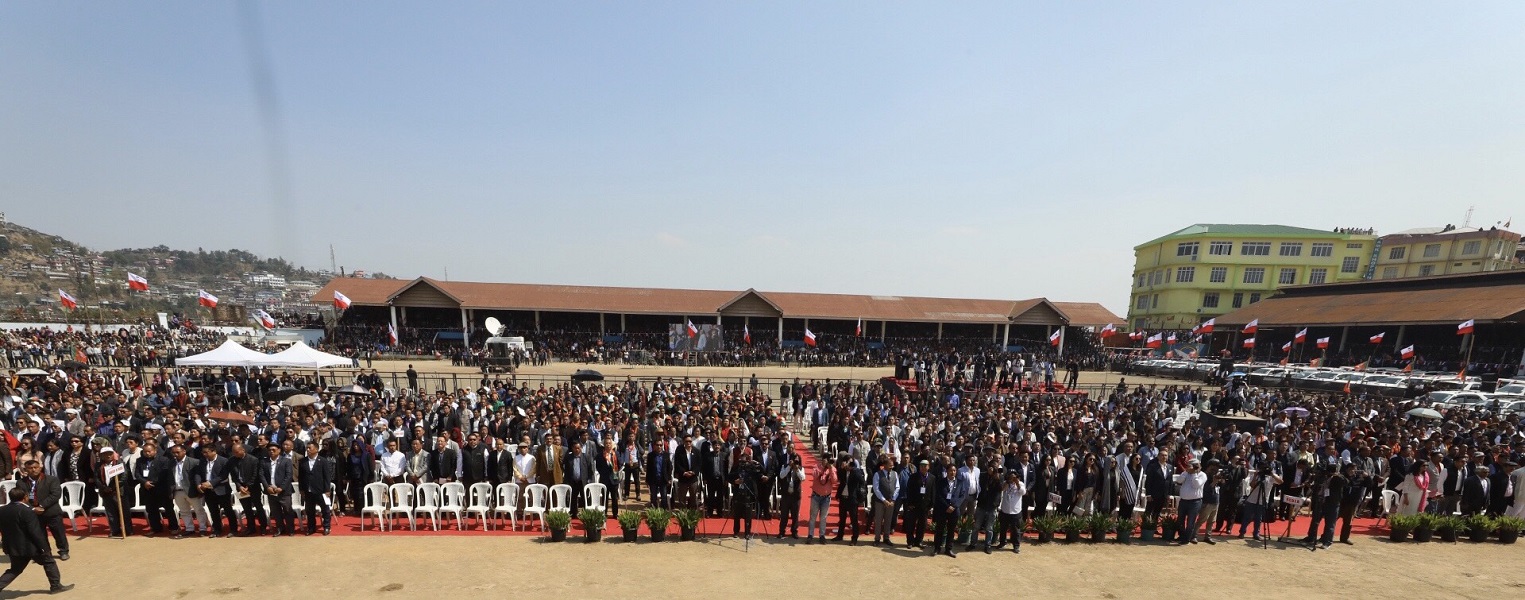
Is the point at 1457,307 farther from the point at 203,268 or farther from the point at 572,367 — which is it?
the point at 203,268

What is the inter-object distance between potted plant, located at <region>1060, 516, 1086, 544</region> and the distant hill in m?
49.7

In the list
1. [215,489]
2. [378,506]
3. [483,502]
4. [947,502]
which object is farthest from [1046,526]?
[215,489]

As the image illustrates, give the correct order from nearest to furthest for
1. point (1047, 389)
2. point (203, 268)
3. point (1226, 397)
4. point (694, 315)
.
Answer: point (1226, 397) → point (1047, 389) → point (694, 315) → point (203, 268)

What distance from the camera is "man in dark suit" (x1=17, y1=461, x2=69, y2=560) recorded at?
21.9 feet

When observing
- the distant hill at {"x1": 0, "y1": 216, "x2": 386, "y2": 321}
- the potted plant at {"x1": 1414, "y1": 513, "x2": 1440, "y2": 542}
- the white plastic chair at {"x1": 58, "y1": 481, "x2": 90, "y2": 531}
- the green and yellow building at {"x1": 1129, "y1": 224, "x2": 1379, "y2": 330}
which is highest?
the green and yellow building at {"x1": 1129, "y1": 224, "x2": 1379, "y2": 330}

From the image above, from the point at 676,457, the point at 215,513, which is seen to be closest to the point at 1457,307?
the point at 676,457

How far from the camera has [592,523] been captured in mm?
8297

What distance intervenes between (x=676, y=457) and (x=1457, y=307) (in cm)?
4226

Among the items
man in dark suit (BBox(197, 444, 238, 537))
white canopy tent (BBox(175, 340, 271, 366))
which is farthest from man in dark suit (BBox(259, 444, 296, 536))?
white canopy tent (BBox(175, 340, 271, 366))

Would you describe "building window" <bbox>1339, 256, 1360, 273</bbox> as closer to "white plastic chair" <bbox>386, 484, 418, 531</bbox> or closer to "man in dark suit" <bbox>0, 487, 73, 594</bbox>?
"white plastic chair" <bbox>386, 484, 418, 531</bbox>

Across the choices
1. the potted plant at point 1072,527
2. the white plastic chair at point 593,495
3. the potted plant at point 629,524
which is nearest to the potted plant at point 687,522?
the potted plant at point 629,524

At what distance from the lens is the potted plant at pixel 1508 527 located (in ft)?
30.4

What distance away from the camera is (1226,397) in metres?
18.6

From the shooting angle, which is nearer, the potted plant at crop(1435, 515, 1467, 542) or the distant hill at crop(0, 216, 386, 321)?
the potted plant at crop(1435, 515, 1467, 542)
